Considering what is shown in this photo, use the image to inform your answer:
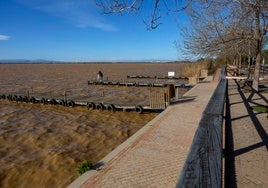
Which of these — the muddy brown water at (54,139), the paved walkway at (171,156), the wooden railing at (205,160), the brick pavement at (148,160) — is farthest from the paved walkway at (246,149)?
the muddy brown water at (54,139)

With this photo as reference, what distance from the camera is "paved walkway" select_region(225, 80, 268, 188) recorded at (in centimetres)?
485

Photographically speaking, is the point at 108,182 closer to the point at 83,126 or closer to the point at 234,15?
the point at 234,15

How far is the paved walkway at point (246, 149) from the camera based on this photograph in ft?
15.9

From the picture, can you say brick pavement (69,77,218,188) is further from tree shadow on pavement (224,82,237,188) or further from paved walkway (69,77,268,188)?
tree shadow on pavement (224,82,237,188)

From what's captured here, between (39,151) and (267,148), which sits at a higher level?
(267,148)

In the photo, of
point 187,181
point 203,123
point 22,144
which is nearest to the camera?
point 187,181

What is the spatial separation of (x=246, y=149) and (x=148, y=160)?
8.14 ft

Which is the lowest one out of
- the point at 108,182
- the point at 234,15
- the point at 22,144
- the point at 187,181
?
the point at 22,144

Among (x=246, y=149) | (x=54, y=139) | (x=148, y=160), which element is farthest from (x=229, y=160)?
(x=54, y=139)

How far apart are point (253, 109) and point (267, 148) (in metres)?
5.28

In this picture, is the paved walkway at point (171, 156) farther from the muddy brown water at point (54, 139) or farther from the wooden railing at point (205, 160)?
the wooden railing at point (205, 160)

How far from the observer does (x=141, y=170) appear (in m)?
5.53

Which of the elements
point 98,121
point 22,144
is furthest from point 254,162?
point 98,121

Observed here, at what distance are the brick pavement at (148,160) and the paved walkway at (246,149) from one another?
3.60 feet
